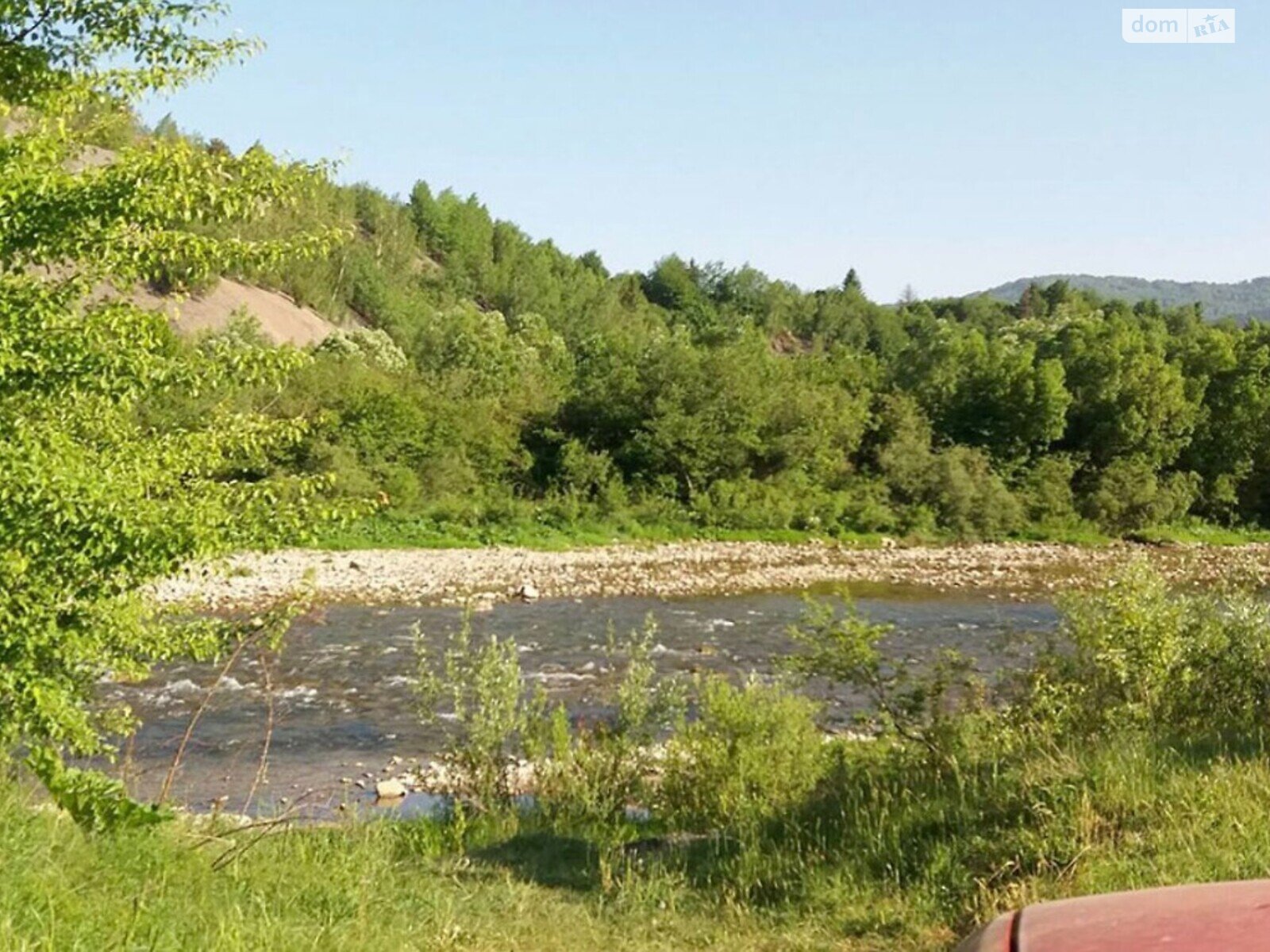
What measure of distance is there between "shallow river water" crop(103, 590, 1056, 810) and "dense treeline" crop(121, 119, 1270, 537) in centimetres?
1100

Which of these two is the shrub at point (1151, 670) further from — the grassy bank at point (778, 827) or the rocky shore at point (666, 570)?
the rocky shore at point (666, 570)

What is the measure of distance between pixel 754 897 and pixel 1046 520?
34.4m

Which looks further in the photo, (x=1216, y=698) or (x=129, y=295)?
(x=1216, y=698)

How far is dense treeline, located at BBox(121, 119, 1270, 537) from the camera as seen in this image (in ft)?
119

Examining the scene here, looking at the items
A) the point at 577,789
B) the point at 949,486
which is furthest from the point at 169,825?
the point at 949,486

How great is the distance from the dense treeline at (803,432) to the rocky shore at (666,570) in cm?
302

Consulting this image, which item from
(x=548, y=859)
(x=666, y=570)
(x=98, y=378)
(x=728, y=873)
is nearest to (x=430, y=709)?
(x=548, y=859)

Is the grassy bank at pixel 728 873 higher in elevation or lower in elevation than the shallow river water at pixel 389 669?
higher

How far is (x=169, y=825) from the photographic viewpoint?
564 cm

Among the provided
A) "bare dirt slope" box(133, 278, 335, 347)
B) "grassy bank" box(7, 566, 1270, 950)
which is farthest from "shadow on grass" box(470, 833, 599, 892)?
"bare dirt slope" box(133, 278, 335, 347)

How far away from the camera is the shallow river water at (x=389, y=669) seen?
1191cm

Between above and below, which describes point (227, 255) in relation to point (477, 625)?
above

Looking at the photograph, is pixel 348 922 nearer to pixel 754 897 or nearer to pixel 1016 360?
pixel 754 897

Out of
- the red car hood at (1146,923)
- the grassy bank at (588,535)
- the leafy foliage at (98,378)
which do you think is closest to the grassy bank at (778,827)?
the leafy foliage at (98,378)
